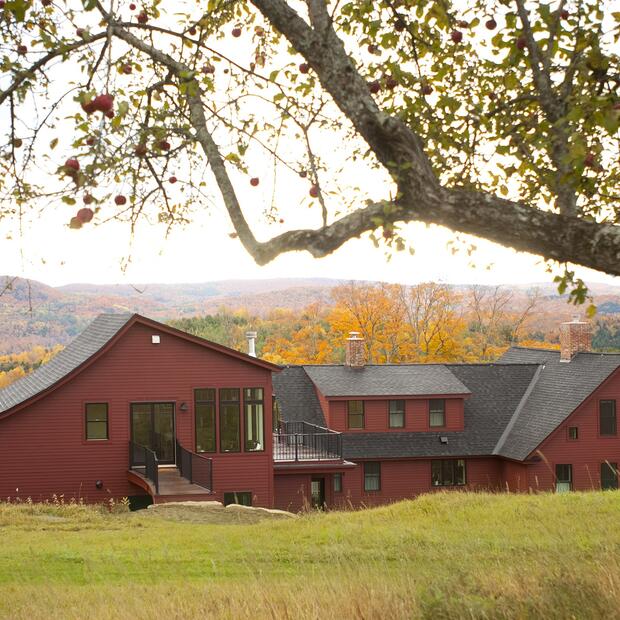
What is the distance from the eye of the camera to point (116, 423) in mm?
25812

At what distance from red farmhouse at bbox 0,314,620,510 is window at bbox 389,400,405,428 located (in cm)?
5

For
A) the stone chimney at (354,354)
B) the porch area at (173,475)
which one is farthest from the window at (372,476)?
the porch area at (173,475)

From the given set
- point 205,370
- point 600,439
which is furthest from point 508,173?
point 600,439

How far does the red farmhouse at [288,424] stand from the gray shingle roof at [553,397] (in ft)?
0.24

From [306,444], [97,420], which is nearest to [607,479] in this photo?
[306,444]

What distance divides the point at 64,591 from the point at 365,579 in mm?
3603

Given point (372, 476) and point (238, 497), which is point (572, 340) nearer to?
point (372, 476)

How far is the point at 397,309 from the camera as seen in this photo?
5734cm

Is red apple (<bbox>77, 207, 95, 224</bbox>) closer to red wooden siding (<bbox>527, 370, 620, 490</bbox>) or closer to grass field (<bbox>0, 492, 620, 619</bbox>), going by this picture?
grass field (<bbox>0, 492, 620, 619</bbox>)

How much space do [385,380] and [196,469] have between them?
11.5 m

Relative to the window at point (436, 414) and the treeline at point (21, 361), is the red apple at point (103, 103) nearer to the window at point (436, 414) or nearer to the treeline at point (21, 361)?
the window at point (436, 414)

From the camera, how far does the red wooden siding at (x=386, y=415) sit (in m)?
32.6

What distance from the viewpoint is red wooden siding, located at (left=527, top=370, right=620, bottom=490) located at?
30.7m

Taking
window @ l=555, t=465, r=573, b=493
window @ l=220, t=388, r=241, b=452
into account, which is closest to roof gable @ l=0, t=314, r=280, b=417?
window @ l=220, t=388, r=241, b=452
